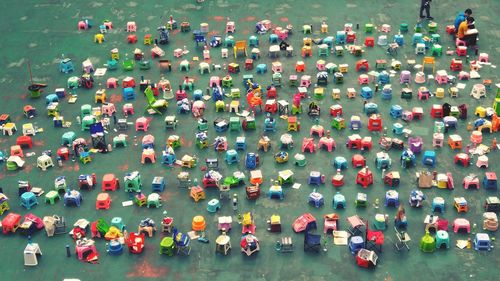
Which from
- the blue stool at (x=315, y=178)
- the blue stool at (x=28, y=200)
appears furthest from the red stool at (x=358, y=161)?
the blue stool at (x=28, y=200)

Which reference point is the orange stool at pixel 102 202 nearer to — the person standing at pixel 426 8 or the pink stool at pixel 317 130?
the pink stool at pixel 317 130

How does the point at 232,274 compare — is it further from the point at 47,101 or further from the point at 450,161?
the point at 47,101

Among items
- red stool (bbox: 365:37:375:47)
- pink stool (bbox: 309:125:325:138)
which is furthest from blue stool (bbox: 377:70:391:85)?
pink stool (bbox: 309:125:325:138)

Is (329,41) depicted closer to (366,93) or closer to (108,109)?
(366,93)

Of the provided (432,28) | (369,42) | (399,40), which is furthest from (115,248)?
(432,28)

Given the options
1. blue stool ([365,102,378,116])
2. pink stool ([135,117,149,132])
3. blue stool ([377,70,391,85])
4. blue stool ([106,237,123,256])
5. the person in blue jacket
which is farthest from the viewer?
the person in blue jacket

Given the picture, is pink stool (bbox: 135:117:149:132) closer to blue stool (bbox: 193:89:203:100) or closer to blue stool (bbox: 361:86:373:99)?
blue stool (bbox: 193:89:203:100)

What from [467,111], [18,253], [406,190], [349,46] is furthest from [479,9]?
[18,253]
